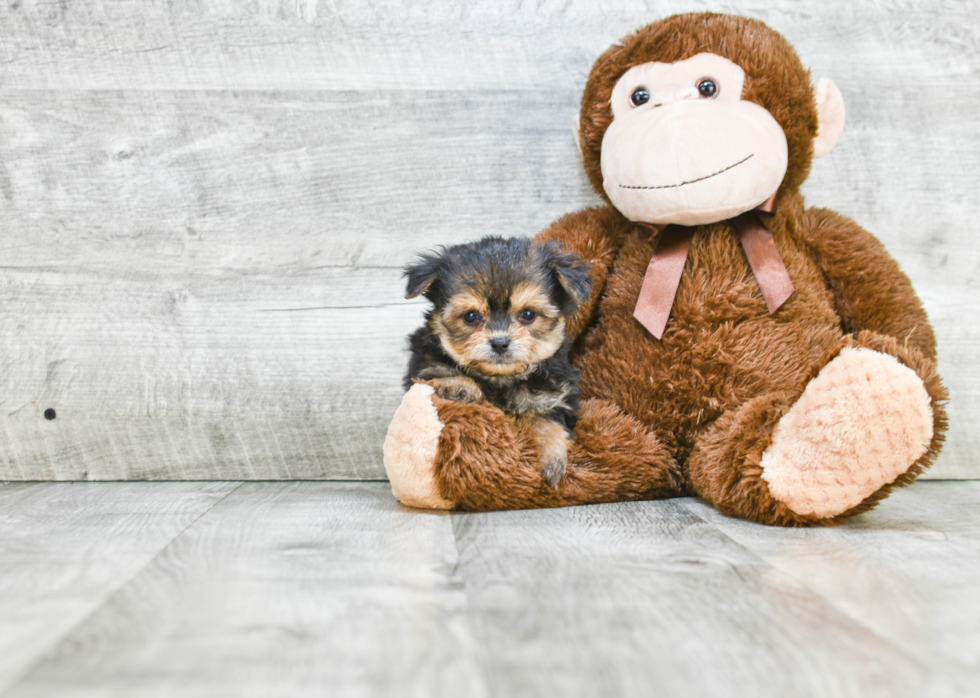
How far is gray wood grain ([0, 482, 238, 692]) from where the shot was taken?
1.12 meters

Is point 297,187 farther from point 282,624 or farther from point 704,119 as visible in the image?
point 282,624

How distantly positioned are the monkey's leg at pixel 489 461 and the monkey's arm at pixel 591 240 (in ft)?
1.33

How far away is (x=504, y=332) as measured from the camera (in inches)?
72.4

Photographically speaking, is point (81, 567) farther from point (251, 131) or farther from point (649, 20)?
point (649, 20)

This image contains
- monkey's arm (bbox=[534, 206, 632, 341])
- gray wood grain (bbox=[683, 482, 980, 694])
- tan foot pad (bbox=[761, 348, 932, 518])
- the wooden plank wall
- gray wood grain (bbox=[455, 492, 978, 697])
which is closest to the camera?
gray wood grain (bbox=[455, 492, 978, 697])

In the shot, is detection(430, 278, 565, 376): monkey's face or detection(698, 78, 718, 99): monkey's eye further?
detection(698, 78, 718, 99): monkey's eye

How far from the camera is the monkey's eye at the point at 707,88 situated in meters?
2.02

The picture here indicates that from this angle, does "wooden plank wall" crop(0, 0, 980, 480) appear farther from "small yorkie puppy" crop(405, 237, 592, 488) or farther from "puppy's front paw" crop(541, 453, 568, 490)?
"puppy's front paw" crop(541, 453, 568, 490)

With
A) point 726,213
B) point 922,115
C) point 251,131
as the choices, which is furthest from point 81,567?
point 922,115

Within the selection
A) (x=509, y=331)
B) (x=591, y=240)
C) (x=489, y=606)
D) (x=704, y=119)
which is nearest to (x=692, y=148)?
(x=704, y=119)

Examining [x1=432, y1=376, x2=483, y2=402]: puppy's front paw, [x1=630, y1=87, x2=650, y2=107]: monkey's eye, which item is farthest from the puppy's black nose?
[x1=630, y1=87, x2=650, y2=107]: monkey's eye

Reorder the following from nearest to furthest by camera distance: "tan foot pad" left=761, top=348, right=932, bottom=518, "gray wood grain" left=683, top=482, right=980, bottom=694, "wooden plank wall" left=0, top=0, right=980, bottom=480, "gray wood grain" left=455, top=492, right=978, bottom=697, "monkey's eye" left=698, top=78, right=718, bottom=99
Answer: "gray wood grain" left=455, top=492, right=978, bottom=697 → "gray wood grain" left=683, top=482, right=980, bottom=694 → "tan foot pad" left=761, top=348, right=932, bottom=518 → "monkey's eye" left=698, top=78, right=718, bottom=99 → "wooden plank wall" left=0, top=0, right=980, bottom=480

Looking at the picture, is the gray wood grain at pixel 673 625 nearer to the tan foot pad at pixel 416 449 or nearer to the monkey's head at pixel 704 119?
the tan foot pad at pixel 416 449

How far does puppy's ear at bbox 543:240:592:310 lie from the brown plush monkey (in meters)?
0.24
